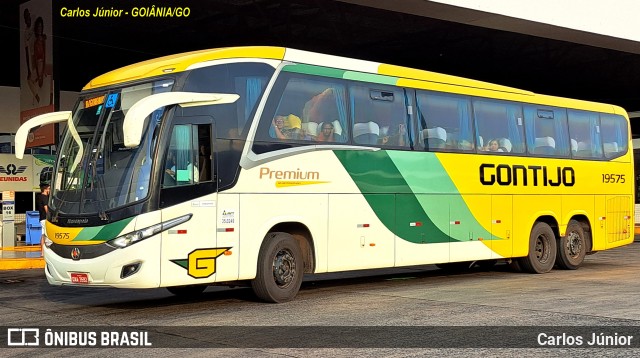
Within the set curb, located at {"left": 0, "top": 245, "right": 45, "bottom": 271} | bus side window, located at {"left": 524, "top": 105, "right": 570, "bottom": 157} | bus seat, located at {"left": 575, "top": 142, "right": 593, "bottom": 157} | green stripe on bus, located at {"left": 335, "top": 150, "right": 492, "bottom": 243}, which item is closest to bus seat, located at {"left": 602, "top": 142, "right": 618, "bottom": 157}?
bus seat, located at {"left": 575, "top": 142, "right": 593, "bottom": 157}

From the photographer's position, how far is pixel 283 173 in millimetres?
12203

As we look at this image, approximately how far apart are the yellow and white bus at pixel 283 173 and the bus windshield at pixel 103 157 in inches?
0.7

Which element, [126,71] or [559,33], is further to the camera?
[559,33]

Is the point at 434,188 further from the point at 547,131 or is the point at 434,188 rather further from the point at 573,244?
the point at 573,244

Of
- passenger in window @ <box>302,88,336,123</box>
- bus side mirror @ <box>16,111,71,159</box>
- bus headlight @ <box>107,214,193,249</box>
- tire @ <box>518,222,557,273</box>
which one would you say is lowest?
tire @ <box>518,222,557,273</box>

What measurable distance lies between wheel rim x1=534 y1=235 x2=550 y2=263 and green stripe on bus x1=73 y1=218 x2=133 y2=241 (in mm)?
9440

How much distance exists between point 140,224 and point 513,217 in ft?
27.4

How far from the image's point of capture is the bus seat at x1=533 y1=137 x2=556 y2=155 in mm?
17125

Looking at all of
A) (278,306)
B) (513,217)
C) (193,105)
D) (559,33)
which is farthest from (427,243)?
(559,33)

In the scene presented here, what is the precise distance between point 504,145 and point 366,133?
399 cm

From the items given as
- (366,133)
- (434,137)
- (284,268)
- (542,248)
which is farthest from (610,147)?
(284,268)

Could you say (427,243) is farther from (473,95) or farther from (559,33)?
(559,33)

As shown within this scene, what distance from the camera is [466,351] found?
26.5 ft

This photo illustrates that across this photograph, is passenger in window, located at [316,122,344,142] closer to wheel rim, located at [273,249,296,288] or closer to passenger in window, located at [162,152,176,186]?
wheel rim, located at [273,249,296,288]
